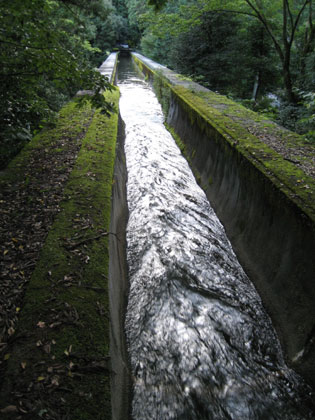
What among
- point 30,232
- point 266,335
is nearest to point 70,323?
point 30,232

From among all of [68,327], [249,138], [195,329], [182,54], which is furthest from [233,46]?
[68,327]

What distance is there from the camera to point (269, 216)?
3934 mm

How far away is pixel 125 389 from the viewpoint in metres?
2.52

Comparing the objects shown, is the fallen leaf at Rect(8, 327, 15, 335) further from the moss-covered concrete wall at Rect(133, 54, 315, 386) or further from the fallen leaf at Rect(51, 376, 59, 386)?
the moss-covered concrete wall at Rect(133, 54, 315, 386)

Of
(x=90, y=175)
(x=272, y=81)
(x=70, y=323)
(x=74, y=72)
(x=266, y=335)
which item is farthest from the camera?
(x=272, y=81)

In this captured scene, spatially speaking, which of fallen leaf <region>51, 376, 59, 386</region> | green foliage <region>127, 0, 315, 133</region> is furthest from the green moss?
green foliage <region>127, 0, 315, 133</region>

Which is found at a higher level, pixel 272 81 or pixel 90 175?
pixel 272 81

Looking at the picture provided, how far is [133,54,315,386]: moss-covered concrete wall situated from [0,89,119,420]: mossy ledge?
209cm

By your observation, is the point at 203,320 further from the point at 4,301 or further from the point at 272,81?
the point at 272,81

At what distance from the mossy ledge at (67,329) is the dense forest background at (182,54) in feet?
4.20

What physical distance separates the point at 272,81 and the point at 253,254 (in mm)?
14448

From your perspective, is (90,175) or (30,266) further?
(90,175)

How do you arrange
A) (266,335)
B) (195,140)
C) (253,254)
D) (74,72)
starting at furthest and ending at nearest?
(195,140)
(253,254)
(266,335)
(74,72)

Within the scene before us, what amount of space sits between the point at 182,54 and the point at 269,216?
13420 millimetres
